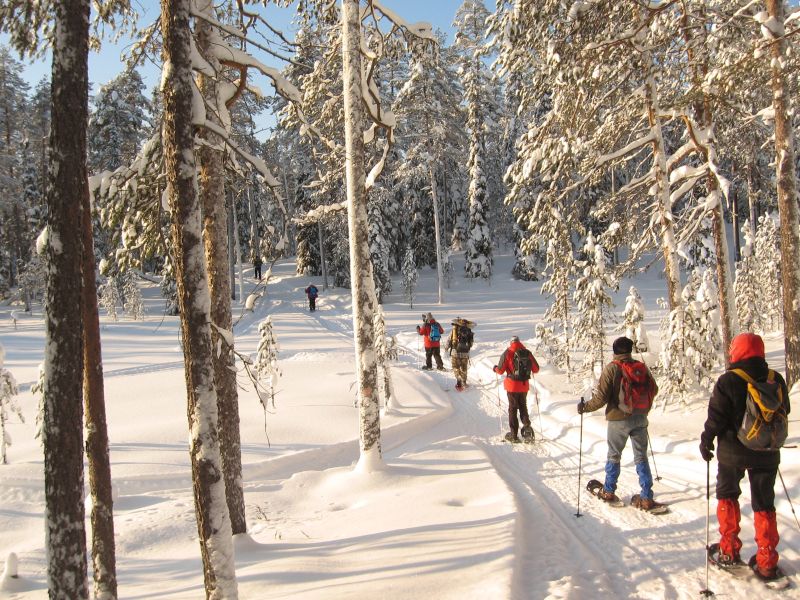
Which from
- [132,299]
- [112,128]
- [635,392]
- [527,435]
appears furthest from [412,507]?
[112,128]

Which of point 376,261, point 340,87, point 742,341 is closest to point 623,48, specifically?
point 340,87

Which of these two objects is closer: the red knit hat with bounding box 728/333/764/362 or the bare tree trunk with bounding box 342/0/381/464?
the red knit hat with bounding box 728/333/764/362

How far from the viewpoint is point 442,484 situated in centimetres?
654

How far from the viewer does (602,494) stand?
232 inches

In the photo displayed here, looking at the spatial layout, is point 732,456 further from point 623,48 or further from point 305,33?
point 305,33

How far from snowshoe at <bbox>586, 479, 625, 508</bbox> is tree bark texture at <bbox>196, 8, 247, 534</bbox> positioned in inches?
159

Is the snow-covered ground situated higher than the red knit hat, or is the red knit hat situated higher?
the red knit hat

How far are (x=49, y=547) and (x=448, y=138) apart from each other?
2909cm

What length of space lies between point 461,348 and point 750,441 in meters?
10.1

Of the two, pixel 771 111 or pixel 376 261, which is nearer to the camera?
pixel 771 111

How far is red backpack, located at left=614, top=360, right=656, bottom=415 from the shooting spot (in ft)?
18.8

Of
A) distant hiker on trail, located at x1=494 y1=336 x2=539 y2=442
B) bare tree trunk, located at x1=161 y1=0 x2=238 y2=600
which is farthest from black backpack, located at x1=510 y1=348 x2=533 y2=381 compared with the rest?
bare tree trunk, located at x1=161 y1=0 x2=238 y2=600

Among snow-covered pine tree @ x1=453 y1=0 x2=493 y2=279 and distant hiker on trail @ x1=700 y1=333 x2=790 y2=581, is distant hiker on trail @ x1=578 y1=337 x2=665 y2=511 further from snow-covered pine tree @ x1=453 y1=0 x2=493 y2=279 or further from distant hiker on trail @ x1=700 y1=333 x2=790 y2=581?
snow-covered pine tree @ x1=453 y1=0 x2=493 y2=279

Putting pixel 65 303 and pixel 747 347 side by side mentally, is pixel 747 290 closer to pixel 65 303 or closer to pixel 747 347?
pixel 747 347
